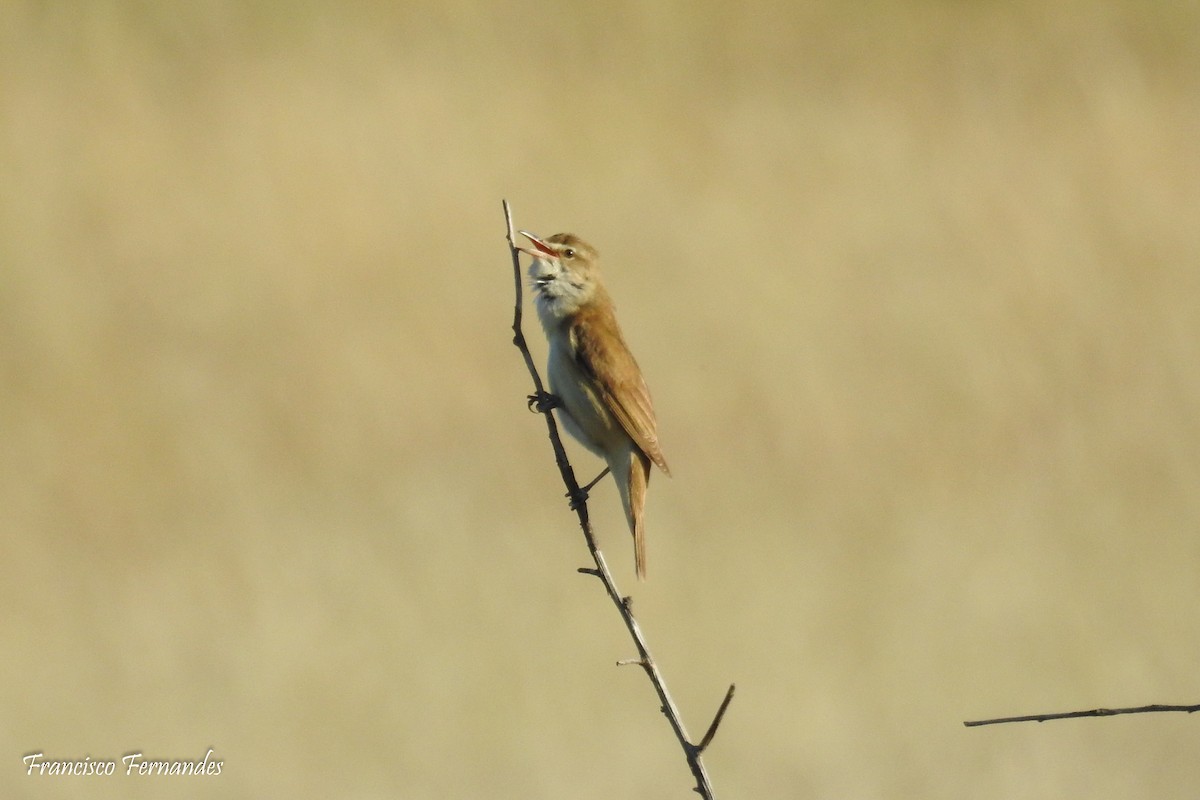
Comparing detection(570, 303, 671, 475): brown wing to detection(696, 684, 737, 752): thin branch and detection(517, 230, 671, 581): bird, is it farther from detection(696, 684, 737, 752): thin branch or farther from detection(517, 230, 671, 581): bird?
detection(696, 684, 737, 752): thin branch

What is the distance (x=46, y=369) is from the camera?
7969mm

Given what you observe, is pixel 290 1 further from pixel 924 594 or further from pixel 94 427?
pixel 924 594

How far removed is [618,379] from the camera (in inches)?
167

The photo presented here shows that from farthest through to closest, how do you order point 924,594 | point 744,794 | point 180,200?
point 180,200 → point 924,594 → point 744,794

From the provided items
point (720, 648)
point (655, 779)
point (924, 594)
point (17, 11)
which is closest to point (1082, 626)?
point (924, 594)

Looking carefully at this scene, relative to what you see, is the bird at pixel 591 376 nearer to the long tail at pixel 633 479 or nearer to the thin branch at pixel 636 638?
the long tail at pixel 633 479

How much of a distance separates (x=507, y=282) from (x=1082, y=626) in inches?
148

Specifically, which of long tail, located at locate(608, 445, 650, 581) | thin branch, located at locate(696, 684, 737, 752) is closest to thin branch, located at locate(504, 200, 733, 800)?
thin branch, located at locate(696, 684, 737, 752)

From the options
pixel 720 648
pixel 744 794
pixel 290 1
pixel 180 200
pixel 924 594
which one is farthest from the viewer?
pixel 290 1

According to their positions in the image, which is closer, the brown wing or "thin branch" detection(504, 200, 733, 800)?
"thin branch" detection(504, 200, 733, 800)

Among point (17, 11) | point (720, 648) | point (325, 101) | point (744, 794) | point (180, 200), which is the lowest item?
point (744, 794)

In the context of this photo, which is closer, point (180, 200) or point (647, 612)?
point (647, 612)

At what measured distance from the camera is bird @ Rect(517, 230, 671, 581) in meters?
4.21

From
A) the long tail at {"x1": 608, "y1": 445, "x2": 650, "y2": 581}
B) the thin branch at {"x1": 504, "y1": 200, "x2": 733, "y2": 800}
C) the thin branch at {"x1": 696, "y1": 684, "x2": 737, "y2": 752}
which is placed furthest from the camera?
the long tail at {"x1": 608, "y1": 445, "x2": 650, "y2": 581}
